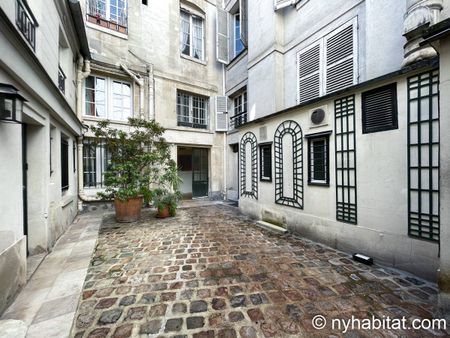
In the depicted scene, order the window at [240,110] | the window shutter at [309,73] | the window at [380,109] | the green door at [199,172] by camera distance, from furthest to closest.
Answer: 1. the green door at [199,172]
2. the window at [240,110]
3. the window shutter at [309,73]
4. the window at [380,109]

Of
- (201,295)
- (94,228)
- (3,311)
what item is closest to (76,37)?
(94,228)

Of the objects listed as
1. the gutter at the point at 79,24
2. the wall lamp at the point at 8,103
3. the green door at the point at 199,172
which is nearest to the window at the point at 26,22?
the wall lamp at the point at 8,103

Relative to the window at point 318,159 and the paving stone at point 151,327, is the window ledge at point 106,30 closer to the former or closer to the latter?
the window at point 318,159

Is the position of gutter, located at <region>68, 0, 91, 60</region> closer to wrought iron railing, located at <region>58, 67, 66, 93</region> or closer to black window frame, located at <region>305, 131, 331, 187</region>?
wrought iron railing, located at <region>58, 67, 66, 93</region>

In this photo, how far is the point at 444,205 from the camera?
2143mm

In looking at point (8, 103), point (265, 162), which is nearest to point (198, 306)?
point (8, 103)

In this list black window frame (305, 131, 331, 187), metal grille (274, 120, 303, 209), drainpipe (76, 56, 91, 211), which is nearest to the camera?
black window frame (305, 131, 331, 187)

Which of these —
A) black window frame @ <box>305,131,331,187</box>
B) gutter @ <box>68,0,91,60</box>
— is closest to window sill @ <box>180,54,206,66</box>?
gutter @ <box>68,0,91,60</box>

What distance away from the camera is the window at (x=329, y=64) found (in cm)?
517

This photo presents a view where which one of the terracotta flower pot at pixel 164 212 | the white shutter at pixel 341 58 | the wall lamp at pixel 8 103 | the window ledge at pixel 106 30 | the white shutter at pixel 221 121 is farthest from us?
the white shutter at pixel 221 121

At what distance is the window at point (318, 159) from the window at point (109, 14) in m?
8.45

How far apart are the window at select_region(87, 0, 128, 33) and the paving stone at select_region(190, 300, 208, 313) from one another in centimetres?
968

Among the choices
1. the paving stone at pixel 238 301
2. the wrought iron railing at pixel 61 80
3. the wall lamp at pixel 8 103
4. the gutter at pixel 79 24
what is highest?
the gutter at pixel 79 24

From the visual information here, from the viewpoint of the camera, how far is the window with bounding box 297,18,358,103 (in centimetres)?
517
